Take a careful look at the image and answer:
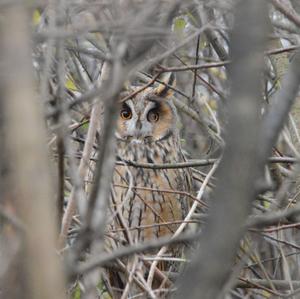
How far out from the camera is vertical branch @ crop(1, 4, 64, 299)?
1.04 metres

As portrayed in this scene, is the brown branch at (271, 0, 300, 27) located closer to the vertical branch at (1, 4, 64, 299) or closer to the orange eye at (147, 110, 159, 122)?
the vertical branch at (1, 4, 64, 299)

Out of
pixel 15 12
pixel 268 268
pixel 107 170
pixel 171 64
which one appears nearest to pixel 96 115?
pixel 107 170

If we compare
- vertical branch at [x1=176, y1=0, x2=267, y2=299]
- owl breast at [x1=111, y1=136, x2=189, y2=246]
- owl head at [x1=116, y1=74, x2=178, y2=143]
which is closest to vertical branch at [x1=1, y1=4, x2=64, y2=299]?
vertical branch at [x1=176, y1=0, x2=267, y2=299]

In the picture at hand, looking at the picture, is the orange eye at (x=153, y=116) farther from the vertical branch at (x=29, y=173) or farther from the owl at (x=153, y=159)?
the vertical branch at (x=29, y=173)

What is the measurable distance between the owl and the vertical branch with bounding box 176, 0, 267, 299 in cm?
253

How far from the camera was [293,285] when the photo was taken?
267 cm

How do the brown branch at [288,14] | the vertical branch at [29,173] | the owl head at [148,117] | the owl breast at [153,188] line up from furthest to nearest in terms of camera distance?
the owl head at [148,117] < the owl breast at [153,188] < the brown branch at [288,14] < the vertical branch at [29,173]

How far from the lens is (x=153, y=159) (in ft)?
13.4

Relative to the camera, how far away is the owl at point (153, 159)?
147 inches

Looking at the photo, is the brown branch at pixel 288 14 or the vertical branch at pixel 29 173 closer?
the vertical branch at pixel 29 173

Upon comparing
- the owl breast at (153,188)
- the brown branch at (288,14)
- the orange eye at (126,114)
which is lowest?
the owl breast at (153,188)

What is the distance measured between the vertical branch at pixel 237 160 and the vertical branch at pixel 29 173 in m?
0.19

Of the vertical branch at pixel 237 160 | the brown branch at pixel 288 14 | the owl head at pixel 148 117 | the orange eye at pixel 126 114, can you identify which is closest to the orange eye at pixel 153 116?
the owl head at pixel 148 117

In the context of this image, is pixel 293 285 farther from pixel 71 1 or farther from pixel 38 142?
pixel 38 142
